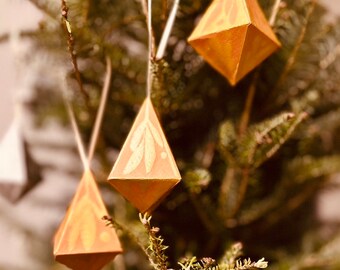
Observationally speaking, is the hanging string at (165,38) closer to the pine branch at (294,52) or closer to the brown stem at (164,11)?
the brown stem at (164,11)

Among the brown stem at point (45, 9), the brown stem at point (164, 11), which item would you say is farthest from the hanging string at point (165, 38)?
the brown stem at point (45, 9)

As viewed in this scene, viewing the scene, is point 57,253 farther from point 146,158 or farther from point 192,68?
point 192,68

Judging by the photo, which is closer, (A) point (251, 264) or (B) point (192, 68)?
(A) point (251, 264)

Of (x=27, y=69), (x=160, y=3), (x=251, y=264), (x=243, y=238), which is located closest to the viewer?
(x=251, y=264)

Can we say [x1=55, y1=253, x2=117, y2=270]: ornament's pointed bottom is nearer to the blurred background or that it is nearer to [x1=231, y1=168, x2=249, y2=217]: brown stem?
[x1=231, y1=168, x2=249, y2=217]: brown stem

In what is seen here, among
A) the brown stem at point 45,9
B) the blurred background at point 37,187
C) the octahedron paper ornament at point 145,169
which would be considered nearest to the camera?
the octahedron paper ornament at point 145,169

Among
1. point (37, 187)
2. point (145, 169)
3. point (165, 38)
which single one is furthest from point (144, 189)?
point (37, 187)

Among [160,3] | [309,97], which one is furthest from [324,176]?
[160,3]
